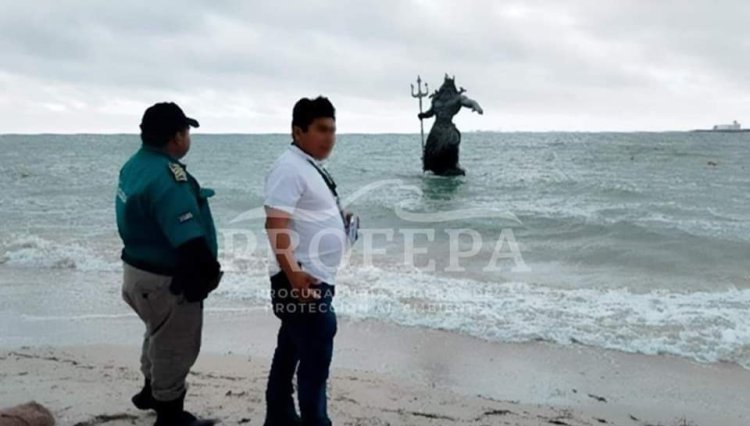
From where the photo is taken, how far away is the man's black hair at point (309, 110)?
9.85 ft

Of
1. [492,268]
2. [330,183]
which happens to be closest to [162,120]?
[330,183]

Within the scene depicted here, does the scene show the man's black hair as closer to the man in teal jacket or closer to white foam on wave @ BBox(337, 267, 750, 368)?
the man in teal jacket

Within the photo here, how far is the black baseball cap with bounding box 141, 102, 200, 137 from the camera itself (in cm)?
323

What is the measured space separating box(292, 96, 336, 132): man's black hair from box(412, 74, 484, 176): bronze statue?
934 inches

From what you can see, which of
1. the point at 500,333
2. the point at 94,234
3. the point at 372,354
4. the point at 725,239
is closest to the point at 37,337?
the point at 372,354

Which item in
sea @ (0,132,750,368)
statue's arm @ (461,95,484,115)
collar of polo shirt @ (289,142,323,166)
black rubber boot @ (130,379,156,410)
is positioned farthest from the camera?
statue's arm @ (461,95,484,115)

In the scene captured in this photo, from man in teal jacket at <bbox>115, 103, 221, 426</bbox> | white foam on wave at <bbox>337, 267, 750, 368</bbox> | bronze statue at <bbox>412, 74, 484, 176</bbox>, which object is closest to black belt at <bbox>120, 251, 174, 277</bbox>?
man in teal jacket at <bbox>115, 103, 221, 426</bbox>

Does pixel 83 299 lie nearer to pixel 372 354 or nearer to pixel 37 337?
pixel 37 337

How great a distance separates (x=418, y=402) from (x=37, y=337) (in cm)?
385

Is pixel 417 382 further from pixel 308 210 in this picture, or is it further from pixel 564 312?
pixel 564 312

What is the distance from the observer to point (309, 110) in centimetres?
300

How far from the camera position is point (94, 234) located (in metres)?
13.7

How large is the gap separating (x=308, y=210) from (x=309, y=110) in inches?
17.7

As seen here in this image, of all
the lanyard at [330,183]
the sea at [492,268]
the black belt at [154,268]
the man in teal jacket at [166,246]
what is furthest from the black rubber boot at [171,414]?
the sea at [492,268]
